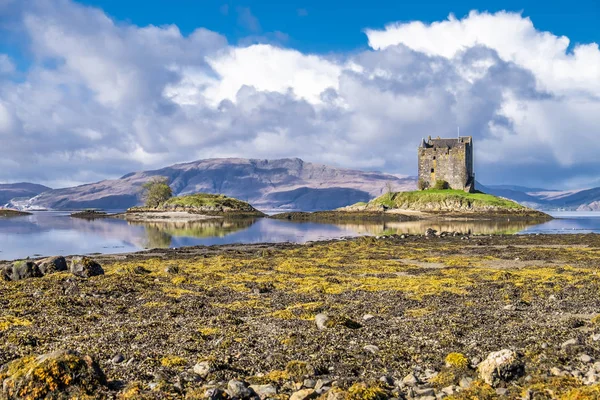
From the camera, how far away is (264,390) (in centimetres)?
920

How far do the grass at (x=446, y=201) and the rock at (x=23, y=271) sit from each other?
111m

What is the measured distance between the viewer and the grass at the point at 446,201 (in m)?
123

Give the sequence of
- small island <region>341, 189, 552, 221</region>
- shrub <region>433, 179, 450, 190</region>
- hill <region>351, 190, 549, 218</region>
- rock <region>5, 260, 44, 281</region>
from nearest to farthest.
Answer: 1. rock <region>5, 260, 44, 281</region>
2. small island <region>341, 189, 552, 221</region>
3. hill <region>351, 190, 549, 218</region>
4. shrub <region>433, 179, 450, 190</region>

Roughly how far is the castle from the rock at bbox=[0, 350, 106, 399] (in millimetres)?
135563

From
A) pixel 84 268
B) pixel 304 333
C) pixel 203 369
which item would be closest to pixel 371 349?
pixel 304 333

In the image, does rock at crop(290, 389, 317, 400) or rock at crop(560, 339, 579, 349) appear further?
rock at crop(560, 339, 579, 349)

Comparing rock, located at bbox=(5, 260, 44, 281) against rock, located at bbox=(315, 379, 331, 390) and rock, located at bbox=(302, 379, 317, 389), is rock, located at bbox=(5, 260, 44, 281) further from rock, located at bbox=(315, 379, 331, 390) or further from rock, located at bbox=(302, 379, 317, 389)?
rock, located at bbox=(315, 379, 331, 390)

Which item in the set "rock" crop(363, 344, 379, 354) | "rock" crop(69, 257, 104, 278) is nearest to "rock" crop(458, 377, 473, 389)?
"rock" crop(363, 344, 379, 354)

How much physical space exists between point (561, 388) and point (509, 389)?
853 millimetres

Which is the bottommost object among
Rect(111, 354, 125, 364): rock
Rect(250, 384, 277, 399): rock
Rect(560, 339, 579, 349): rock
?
Rect(111, 354, 125, 364): rock

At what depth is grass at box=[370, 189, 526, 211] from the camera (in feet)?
402

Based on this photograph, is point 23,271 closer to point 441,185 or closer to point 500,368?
point 500,368

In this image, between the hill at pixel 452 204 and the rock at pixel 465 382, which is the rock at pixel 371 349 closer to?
the rock at pixel 465 382

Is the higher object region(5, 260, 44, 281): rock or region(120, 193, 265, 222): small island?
region(120, 193, 265, 222): small island
